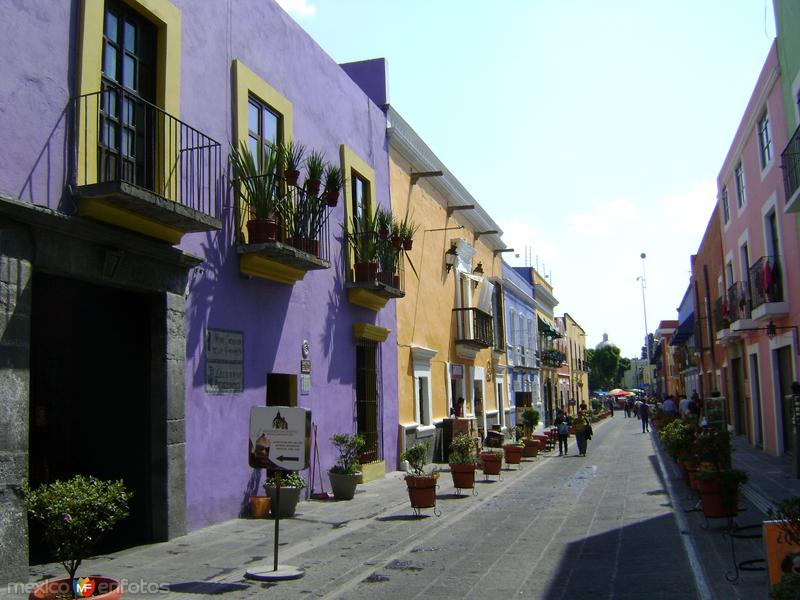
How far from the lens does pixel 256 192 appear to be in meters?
10.7

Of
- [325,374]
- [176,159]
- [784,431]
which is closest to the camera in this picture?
[176,159]

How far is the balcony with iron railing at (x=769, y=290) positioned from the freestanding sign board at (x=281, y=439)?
12820 mm

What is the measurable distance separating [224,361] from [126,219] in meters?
2.81

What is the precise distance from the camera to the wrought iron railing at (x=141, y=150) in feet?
25.2

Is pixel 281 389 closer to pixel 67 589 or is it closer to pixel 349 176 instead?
pixel 349 176

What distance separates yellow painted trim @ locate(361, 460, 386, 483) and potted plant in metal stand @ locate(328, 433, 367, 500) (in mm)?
1596

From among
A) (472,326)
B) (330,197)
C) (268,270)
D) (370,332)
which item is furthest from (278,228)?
(472,326)

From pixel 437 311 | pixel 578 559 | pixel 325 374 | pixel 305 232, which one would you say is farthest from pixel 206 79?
pixel 437 311

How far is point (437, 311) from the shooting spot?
21188 mm

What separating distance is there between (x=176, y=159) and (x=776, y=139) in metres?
13.1

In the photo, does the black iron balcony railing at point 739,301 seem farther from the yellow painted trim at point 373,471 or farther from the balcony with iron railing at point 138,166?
the balcony with iron railing at point 138,166

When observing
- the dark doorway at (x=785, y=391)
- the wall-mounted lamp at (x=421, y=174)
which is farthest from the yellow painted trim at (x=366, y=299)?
the dark doorway at (x=785, y=391)

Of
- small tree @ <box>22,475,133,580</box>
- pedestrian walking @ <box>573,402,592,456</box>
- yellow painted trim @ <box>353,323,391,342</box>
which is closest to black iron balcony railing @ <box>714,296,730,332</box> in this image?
pedestrian walking @ <box>573,402,592,456</box>

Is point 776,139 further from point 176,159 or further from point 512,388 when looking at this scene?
point 512,388
